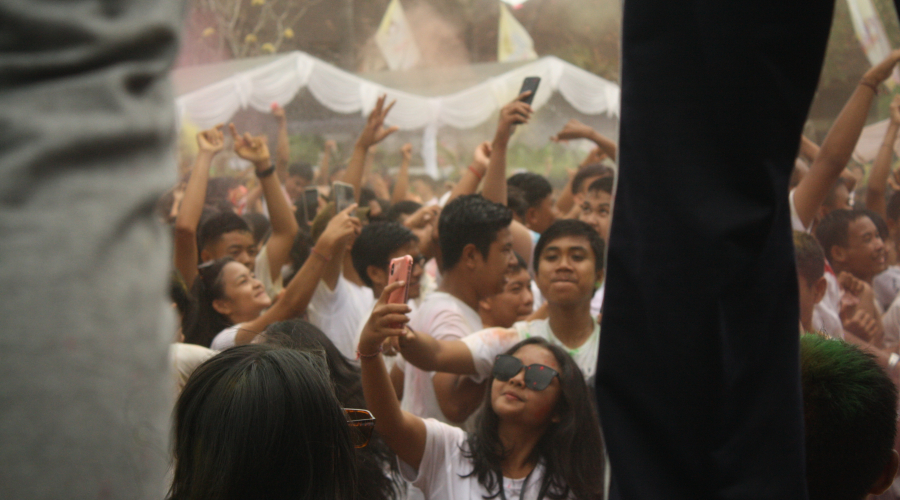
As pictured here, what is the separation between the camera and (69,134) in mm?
356

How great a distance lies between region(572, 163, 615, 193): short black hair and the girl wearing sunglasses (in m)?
2.85

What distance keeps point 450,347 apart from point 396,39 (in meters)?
14.7

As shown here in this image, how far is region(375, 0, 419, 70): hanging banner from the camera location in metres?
14.6

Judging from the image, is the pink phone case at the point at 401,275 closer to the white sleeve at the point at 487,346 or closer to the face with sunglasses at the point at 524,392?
the face with sunglasses at the point at 524,392

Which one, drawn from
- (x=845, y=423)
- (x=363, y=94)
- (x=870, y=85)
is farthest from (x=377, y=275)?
(x=363, y=94)

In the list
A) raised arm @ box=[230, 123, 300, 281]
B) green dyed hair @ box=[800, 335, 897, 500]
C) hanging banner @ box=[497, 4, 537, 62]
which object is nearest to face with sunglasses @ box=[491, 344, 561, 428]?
green dyed hair @ box=[800, 335, 897, 500]

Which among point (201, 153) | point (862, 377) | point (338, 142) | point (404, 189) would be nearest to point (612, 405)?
point (862, 377)

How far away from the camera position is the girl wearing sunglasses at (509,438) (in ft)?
6.17

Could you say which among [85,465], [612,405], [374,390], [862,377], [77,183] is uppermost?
[77,183]

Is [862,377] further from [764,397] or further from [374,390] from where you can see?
[374,390]

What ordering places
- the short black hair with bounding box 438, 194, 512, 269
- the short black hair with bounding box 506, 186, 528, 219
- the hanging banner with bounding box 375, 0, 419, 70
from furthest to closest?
1. the hanging banner with bounding box 375, 0, 419, 70
2. the short black hair with bounding box 506, 186, 528, 219
3. the short black hair with bounding box 438, 194, 512, 269

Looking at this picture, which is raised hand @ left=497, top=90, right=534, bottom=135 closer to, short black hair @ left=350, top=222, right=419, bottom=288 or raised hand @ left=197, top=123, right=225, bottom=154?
short black hair @ left=350, top=222, right=419, bottom=288

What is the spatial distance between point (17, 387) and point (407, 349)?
1.75 m

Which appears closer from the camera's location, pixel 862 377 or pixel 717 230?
pixel 717 230
